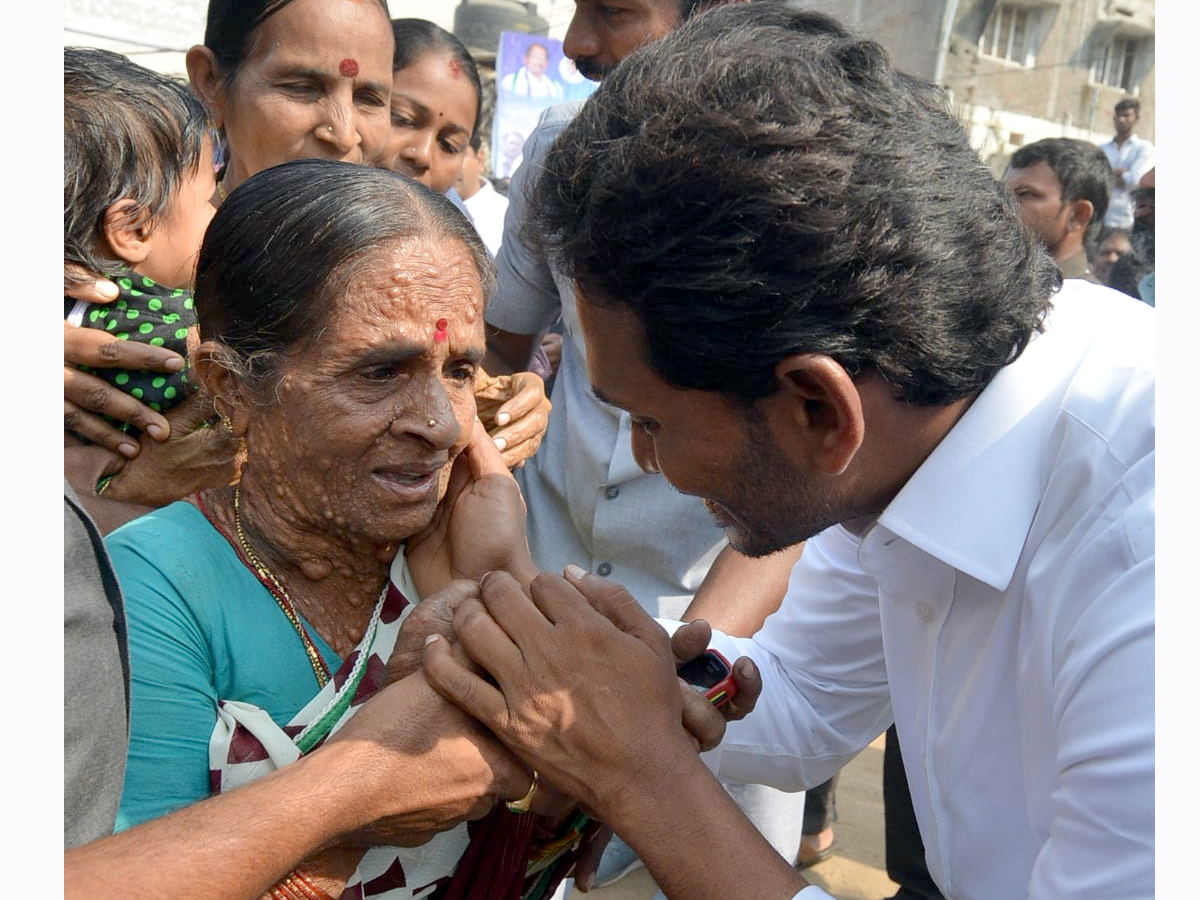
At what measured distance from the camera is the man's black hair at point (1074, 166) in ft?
21.4

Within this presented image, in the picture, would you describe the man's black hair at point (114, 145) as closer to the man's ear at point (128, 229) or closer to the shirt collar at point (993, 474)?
the man's ear at point (128, 229)

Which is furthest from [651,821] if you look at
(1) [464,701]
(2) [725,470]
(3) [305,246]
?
(3) [305,246]

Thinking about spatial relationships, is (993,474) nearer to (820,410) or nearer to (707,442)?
(820,410)

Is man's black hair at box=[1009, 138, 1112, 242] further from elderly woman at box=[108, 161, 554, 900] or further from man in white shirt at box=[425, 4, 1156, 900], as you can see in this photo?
elderly woman at box=[108, 161, 554, 900]

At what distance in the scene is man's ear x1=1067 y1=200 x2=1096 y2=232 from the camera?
6535 mm

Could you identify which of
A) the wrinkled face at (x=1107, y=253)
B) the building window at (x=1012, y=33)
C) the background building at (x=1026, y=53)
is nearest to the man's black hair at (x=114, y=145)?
the wrinkled face at (x=1107, y=253)

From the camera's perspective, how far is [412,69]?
15.7 ft

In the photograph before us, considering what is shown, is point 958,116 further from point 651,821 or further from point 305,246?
point 651,821

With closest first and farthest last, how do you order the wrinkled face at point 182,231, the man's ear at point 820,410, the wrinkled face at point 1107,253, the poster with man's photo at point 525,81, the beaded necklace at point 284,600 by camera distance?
the man's ear at point 820,410 < the beaded necklace at point 284,600 < the wrinkled face at point 182,231 < the wrinkled face at point 1107,253 < the poster with man's photo at point 525,81

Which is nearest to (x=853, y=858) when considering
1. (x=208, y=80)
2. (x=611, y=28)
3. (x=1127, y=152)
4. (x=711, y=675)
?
(x=711, y=675)

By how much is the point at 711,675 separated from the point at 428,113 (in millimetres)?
3388

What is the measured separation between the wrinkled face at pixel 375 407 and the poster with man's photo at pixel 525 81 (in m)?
11.0

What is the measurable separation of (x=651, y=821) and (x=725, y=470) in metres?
0.60

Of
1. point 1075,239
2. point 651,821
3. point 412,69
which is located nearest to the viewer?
point 651,821
